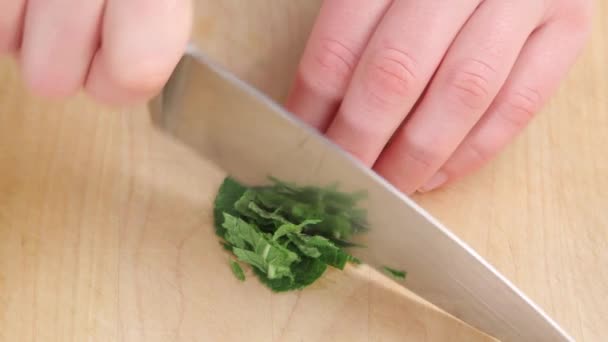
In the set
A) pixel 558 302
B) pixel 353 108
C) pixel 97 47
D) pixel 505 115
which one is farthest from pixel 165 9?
pixel 558 302

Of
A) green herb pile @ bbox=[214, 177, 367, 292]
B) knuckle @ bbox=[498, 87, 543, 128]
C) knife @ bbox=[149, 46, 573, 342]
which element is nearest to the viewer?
knife @ bbox=[149, 46, 573, 342]

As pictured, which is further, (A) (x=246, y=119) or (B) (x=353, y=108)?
(B) (x=353, y=108)

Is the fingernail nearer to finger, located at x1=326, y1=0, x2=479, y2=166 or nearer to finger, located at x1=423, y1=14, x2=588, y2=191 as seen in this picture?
finger, located at x1=423, y1=14, x2=588, y2=191

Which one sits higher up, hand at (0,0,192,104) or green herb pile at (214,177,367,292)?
hand at (0,0,192,104)

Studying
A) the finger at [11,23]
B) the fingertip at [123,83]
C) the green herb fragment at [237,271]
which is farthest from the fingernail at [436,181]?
the finger at [11,23]

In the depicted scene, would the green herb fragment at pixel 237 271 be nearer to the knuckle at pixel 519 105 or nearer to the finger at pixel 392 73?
the finger at pixel 392 73

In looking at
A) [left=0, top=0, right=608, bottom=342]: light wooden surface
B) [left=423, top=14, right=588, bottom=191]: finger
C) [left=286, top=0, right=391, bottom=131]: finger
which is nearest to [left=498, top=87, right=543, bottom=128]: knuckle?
[left=423, top=14, right=588, bottom=191]: finger

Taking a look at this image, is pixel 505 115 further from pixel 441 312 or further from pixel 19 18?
pixel 19 18
